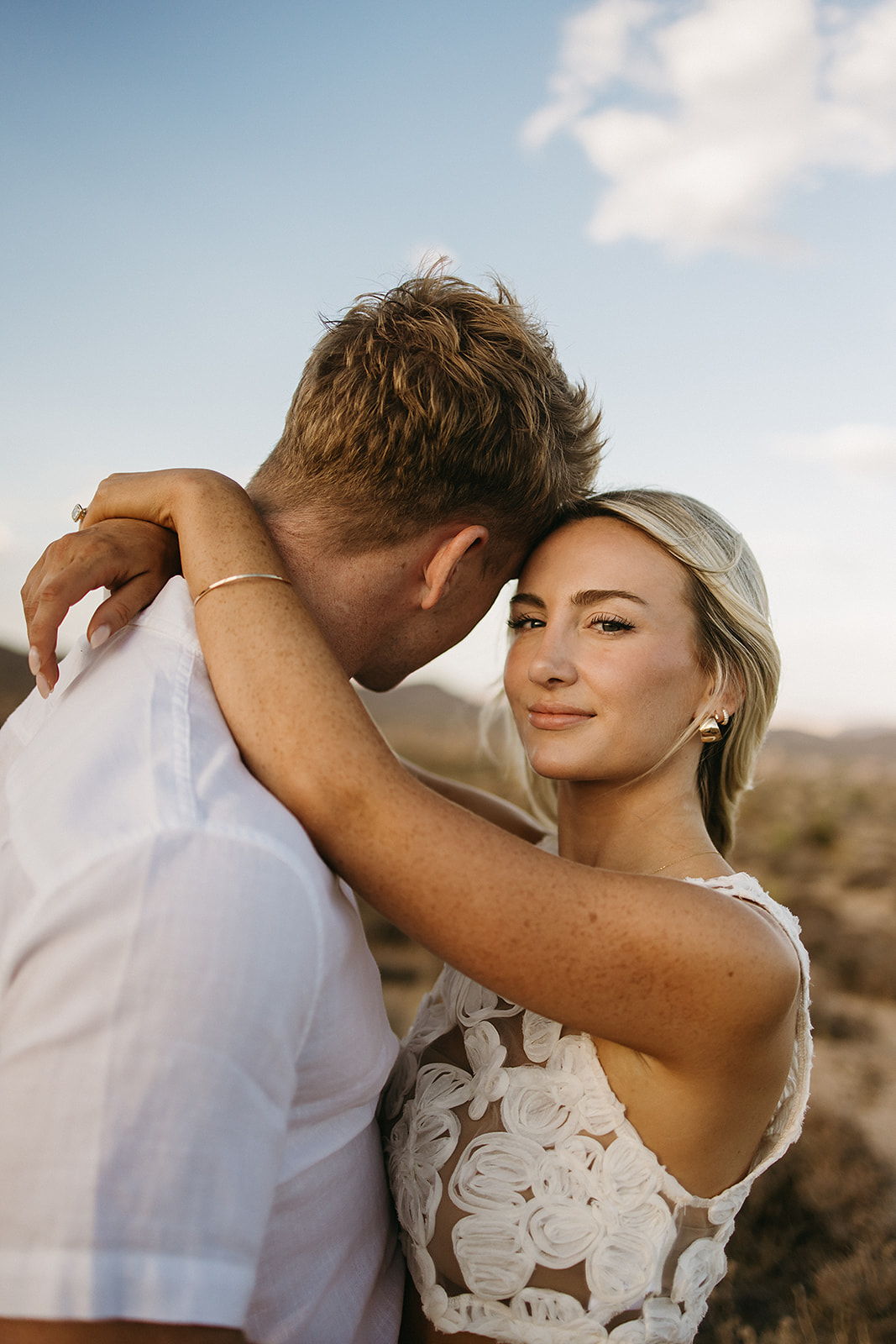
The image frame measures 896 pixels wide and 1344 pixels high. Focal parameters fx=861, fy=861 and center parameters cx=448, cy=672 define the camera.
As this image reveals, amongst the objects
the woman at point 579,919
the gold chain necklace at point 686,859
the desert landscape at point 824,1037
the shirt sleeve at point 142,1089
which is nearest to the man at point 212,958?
the shirt sleeve at point 142,1089

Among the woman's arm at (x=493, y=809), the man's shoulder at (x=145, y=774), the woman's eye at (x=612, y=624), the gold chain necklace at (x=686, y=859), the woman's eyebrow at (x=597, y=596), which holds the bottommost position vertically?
the woman's arm at (x=493, y=809)

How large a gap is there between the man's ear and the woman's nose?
39 cm

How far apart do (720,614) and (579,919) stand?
136 cm

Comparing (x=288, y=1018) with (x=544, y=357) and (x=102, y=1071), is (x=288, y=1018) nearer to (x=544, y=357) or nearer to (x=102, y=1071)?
(x=102, y=1071)

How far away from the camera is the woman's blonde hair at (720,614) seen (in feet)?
8.30

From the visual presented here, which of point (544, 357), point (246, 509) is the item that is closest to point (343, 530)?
point (246, 509)

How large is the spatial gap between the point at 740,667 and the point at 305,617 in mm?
1578

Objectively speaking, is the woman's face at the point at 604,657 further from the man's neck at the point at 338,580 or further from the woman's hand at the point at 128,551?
the woman's hand at the point at 128,551

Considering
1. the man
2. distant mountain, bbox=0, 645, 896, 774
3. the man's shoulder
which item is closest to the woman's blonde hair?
the man

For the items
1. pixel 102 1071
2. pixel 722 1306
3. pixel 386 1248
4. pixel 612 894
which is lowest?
pixel 722 1306

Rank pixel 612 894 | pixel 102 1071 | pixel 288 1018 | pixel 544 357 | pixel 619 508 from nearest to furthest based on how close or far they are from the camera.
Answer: pixel 102 1071, pixel 288 1018, pixel 612 894, pixel 544 357, pixel 619 508

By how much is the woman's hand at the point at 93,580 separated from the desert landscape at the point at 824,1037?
236 cm

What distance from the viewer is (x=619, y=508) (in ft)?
8.23

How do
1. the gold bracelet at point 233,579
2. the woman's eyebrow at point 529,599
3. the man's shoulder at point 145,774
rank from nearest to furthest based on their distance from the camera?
the man's shoulder at point 145,774 → the gold bracelet at point 233,579 → the woman's eyebrow at point 529,599
